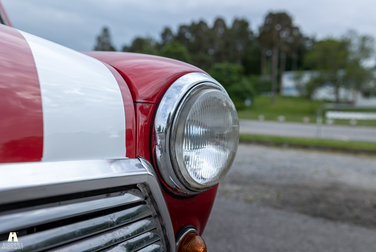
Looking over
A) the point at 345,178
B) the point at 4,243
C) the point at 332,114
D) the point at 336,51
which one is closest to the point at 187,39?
the point at 336,51

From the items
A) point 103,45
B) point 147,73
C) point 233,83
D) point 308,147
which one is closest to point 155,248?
point 147,73

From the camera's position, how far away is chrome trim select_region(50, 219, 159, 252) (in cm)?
68

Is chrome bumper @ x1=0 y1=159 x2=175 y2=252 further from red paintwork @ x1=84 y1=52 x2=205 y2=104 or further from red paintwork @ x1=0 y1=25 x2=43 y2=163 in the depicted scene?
red paintwork @ x1=84 y1=52 x2=205 y2=104

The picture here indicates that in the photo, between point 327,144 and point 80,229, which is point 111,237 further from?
point 327,144

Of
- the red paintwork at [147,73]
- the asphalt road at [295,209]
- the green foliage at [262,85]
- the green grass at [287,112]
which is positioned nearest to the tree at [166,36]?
the green foliage at [262,85]

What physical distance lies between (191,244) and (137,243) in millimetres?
277

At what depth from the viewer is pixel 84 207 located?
0.70 metres

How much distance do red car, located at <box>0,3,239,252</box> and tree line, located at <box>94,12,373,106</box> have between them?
8.50ft

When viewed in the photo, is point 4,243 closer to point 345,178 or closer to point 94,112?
point 94,112

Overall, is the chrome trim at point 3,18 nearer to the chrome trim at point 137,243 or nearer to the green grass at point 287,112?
the chrome trim at point 137,243

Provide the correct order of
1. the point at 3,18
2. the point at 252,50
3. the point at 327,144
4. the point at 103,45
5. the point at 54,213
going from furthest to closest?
the point at 252,50 < the point at 327,144 < the point at 103,45 < the point at 3,18 < the point at 54,213

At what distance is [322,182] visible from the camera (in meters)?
4.13

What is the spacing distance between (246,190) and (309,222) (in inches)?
41.8

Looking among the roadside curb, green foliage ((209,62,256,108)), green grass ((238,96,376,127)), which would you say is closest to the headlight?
the roadside curb
